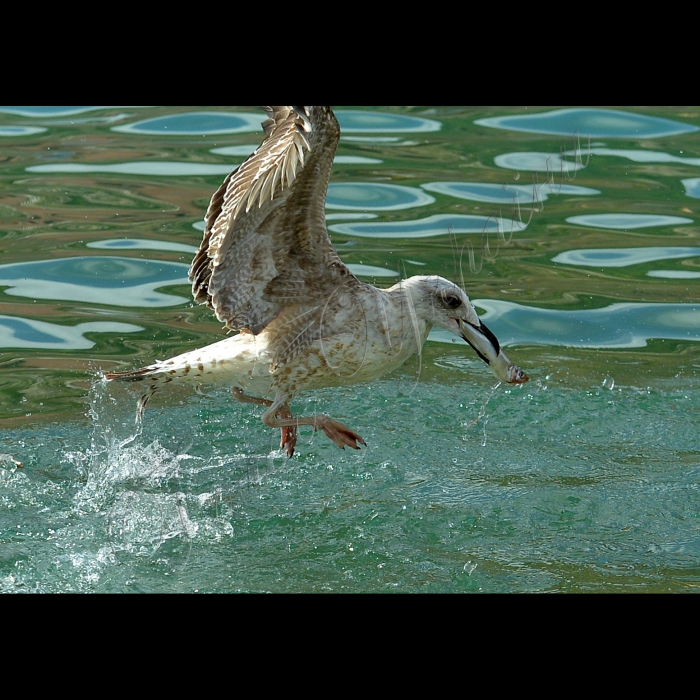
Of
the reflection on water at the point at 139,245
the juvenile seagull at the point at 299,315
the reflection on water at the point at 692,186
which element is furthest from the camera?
the reflection on water at the point at 692,186

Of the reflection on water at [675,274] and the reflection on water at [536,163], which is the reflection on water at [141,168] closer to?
the reflection on water at [536,163]

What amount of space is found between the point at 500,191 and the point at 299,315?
218 inches

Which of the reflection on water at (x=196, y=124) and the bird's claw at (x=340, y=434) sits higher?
the reflection on water at (x=196, y=124)

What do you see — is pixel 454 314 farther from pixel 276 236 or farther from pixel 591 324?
pixel 591 324

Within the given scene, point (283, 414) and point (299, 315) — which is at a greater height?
point (299, 315)

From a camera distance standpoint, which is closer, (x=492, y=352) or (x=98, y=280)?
(x=492, y=352)

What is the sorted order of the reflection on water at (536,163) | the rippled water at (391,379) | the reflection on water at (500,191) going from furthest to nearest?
1. the reflection on water at (536,163)
2. the reflection on water at (500,191)
3. the rippled water at (391,379)

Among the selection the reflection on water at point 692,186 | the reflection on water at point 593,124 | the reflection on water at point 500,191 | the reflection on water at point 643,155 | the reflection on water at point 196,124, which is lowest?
the reflection on water at point 500,191

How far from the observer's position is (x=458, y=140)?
1278cm

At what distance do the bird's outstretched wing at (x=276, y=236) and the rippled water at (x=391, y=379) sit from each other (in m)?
0.99

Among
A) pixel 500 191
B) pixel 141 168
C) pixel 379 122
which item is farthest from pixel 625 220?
pixel 141 168

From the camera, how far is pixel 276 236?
603cm

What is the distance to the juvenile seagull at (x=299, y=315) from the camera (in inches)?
237

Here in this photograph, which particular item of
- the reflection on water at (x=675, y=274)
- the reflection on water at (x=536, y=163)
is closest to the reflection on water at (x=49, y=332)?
the reflection on water at (x=675, y=274)
